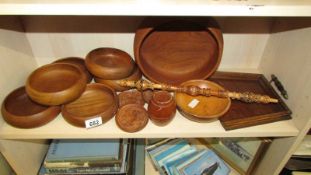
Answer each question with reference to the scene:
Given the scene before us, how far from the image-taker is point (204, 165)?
1023 mm

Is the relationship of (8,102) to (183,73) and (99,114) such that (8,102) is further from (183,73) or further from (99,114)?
(183,73)

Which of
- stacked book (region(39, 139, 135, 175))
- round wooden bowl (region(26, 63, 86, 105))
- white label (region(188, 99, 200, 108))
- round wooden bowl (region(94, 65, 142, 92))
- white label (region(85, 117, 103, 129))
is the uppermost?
round wooden bowl (region(26, 63, 86, 105))

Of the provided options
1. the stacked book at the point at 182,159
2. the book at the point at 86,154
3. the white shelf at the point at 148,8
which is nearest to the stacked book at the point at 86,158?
the book at the point at 86,154

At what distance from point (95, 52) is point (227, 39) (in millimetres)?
488

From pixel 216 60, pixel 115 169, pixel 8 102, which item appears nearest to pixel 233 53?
pixel 216 60

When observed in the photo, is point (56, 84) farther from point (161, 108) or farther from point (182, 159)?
point (182, 159)

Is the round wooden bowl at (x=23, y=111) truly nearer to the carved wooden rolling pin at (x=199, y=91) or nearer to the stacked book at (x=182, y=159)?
the carved wooden rolling pin at (x=199, y=91)

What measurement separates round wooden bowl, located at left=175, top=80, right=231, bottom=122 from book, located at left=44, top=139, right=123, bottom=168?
1.04 feet

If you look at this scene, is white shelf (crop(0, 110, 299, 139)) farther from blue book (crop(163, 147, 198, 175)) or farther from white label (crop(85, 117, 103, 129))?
blue book (crop(163, 147, 198, 175))

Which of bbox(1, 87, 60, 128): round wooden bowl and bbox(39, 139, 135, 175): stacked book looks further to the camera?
bbox(39, 139, 135, 175): stacked book

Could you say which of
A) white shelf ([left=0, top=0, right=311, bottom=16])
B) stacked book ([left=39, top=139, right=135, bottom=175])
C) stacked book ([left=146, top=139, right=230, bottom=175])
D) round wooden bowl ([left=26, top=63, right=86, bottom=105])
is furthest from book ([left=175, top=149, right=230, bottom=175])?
white shelf ([left=0, top=0, right=311, bottom=16])

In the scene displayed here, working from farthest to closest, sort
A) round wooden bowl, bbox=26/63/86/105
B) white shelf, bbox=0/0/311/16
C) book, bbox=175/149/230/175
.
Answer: book, bbox=175/149/230/175, round wooden bowl, bbox=26/63/86/105, white shelf, bbox=0/0/311/16

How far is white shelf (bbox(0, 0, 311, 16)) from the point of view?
0.51m

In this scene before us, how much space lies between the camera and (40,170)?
0.90m
